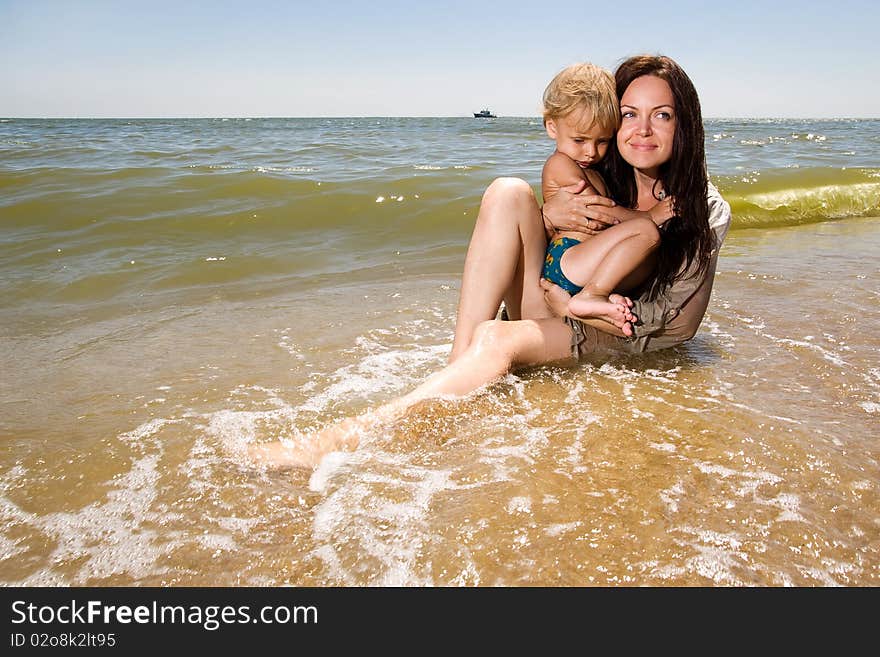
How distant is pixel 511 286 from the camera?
305cm

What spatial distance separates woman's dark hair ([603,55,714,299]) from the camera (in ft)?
9.60

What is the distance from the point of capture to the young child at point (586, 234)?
110 inches

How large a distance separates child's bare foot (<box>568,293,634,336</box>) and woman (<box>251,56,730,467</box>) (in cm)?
11

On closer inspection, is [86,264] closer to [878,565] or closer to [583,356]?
[583,356]

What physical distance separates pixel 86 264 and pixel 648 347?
4.60 m

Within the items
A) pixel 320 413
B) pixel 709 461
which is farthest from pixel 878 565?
pixel 320 413

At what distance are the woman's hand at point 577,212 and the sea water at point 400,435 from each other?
662 mm

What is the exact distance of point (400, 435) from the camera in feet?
7.91

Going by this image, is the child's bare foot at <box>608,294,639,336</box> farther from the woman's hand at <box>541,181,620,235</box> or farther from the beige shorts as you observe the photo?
the woman's hand at <box>541,181,620,235</box>

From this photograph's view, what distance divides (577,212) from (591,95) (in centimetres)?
54

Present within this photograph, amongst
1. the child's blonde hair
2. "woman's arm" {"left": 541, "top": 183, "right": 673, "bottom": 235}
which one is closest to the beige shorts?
"woman's arm" {"left": 541, "top": 183, "right": 673, "bottom": 235}

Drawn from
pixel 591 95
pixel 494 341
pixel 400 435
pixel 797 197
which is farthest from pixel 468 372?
pixel 797 197

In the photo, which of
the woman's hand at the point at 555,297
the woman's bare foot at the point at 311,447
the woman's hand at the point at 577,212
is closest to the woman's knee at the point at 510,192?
the woman's hand at the point at 577,212
